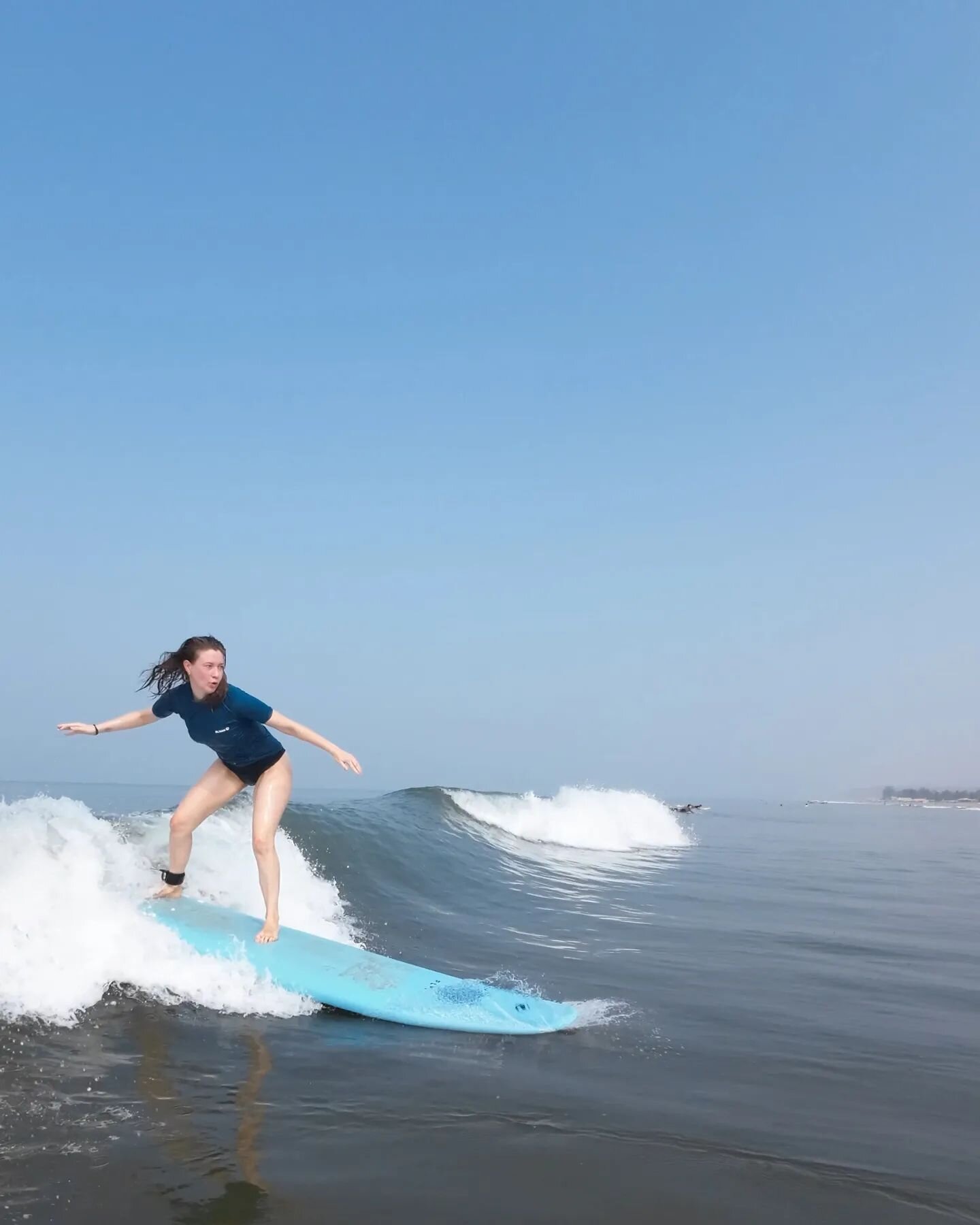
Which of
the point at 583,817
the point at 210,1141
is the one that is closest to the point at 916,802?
the point at 583,817

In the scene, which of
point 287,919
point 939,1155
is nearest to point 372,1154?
point 939,1155

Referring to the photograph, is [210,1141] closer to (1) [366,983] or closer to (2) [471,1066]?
(2) [471,1066]

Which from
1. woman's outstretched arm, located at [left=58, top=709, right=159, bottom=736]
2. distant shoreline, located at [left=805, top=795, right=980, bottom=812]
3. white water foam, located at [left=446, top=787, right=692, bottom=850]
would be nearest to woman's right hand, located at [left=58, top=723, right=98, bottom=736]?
woman's outstretched arm, located at [left=58, top=709, right=159, bottom=736]

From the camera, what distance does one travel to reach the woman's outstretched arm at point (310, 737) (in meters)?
6.46

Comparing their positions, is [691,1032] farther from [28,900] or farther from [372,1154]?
[28,900]

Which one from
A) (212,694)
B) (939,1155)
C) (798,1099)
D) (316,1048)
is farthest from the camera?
(212,694)

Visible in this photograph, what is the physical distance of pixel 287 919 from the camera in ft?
26.9

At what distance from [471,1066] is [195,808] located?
3.07m

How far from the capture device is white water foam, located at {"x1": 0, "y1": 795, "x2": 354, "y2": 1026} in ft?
17.6

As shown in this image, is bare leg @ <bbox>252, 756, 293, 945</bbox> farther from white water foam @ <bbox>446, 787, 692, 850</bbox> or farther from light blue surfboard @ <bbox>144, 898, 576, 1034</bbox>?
white water foam @ <bbox>446, 787, 692, 850</bbox>

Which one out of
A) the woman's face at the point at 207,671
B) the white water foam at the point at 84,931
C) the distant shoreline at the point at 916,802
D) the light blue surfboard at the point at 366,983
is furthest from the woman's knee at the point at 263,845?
the distant shoreline at the point at 916,802

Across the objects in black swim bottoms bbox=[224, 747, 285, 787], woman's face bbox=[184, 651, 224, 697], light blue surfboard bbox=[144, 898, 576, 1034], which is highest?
woman's face bbox=[184, 651, 224, 697]

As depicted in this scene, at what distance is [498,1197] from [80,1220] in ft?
4.70

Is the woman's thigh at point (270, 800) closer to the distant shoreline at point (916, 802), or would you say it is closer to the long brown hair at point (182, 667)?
the long brown hair at point (182, 667)
